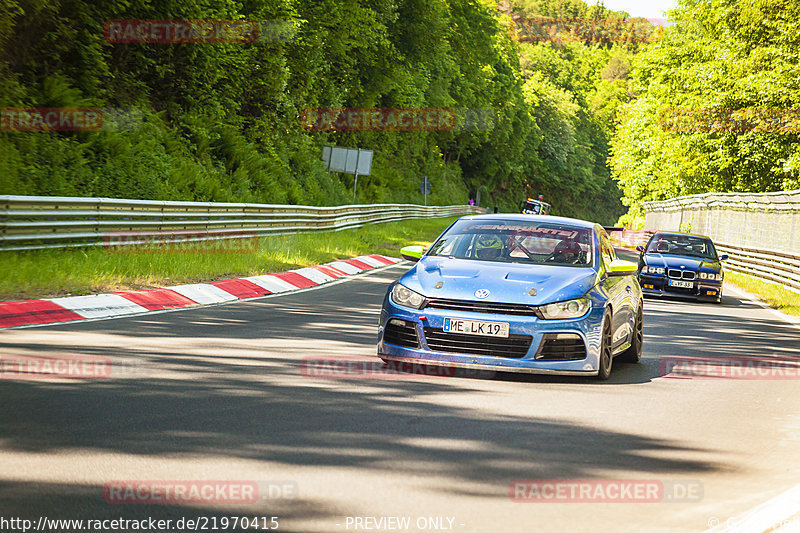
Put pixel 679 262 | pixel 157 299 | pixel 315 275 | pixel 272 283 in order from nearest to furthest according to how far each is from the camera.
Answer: pixel 157 299 → pixel 272 283 → pixel 315 275 → pixel 679 262

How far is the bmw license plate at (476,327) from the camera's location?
7570 mm

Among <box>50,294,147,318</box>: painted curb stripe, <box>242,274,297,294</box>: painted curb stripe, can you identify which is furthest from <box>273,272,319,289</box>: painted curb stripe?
<box>50,294,147,318</box>: painted curb stripe

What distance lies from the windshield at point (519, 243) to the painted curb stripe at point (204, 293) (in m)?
5.35

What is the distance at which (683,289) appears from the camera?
20.0m

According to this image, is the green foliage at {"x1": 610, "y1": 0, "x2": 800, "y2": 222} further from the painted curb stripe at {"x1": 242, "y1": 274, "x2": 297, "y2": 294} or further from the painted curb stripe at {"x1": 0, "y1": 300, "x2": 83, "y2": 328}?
the painted curb stripe at {"x1": 0, "y1": 300, "x2": 83, "y2": 328}

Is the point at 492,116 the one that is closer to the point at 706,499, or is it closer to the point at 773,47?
the point at 773,47

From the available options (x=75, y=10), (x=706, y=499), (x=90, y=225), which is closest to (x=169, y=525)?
(x=706, y=499)

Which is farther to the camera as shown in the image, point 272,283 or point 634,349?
point 272,283

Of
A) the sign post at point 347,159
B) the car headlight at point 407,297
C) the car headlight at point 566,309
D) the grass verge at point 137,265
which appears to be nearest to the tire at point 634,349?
the car headlight at point 566,309

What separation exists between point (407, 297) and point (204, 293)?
21.6ft

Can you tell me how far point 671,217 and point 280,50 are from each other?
91.1ft

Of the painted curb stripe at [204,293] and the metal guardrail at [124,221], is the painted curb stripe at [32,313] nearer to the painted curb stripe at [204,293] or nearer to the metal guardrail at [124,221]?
the metal guardrail at [124,221]

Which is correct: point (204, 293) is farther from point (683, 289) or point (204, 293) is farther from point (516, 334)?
point (683, 289)

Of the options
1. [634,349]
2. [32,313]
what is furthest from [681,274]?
[32,313]
